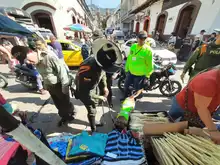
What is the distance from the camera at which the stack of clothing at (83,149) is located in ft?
5.13

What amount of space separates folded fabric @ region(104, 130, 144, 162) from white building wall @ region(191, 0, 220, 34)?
1012 cm

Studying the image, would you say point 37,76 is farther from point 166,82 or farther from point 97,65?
point 166,82

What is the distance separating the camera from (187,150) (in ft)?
3.63

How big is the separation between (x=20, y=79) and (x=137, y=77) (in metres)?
4.23

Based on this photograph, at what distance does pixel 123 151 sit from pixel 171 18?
14.2 metres

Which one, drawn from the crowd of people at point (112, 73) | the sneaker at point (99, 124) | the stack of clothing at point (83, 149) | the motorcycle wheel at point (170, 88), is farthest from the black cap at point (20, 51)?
the motorcycle wheel at point (170, 88)

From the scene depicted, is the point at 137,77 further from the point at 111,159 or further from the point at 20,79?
the point at 20,79

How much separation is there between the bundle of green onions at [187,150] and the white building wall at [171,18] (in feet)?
43.3

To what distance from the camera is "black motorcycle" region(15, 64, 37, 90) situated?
426 cm

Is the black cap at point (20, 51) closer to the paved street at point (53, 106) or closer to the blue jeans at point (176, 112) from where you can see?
the paved street at point (53, 106)

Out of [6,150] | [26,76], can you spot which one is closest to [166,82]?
[6,150]

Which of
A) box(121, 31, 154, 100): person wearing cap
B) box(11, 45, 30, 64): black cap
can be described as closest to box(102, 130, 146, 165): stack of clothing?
box(121, 31, 154, 100): person wearing cap

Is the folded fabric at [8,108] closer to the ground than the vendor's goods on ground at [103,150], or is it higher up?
higher up

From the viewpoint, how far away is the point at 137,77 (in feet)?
10.9
